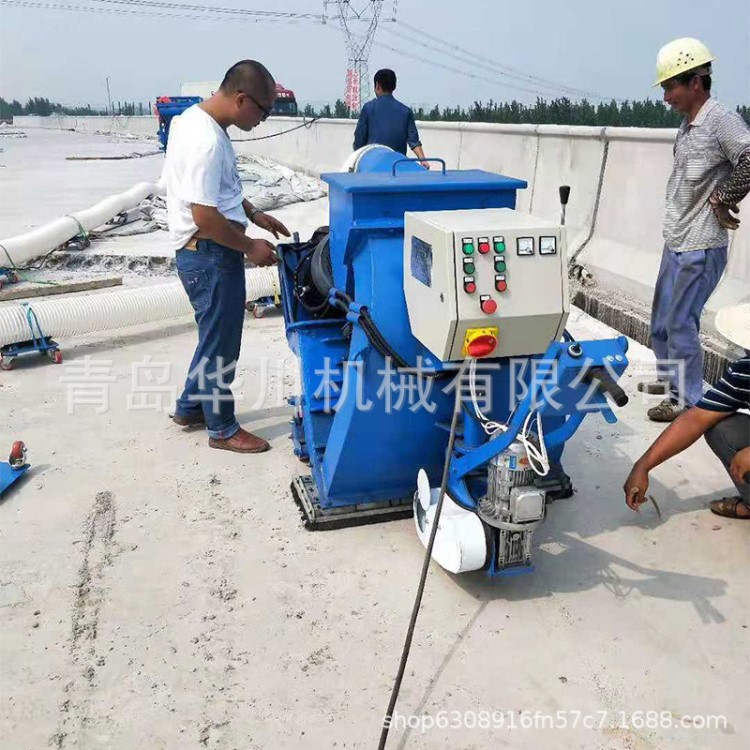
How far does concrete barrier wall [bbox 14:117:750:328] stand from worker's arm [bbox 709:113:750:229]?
3.85ft

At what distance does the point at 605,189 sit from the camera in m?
5.77

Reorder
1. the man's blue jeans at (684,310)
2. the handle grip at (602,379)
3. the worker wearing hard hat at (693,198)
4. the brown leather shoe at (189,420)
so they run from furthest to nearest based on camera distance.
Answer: the brown leather shoe at (189,420), the man's blue jeans at (684,310), the worker wearing hard hat at (693,198), the handle grip at (602,379)

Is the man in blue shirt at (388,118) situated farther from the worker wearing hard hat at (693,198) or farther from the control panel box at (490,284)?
the control panel box at (490,284)

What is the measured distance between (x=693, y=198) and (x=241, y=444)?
249cm

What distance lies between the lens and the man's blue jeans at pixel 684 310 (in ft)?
11.5

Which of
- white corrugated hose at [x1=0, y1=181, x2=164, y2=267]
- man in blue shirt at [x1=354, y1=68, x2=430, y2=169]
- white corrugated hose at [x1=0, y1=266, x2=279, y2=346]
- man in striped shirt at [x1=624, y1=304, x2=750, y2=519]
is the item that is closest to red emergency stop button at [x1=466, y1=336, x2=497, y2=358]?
man in striped shirt at [x1=624, y1=304, x2=750, y2=519]

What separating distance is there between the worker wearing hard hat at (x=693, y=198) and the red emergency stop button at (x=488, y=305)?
69.0 inches

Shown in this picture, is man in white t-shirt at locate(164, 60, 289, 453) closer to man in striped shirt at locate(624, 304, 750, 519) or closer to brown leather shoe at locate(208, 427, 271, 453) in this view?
brown leather shoe at locate(208, 427, 271, 453)

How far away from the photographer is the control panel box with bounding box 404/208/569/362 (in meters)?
2.17

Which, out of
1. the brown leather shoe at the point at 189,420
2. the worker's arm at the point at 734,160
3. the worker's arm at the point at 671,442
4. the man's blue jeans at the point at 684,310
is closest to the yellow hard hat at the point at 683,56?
the worker's arm at the point at 734,160

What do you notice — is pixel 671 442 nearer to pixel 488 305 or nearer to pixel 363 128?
pixel 488 305

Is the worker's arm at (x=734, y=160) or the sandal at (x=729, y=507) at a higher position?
the worker's arm at (x=734, y=160)

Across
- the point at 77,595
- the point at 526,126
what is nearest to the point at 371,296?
the point at 77,595

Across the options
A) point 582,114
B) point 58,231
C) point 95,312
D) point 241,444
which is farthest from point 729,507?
point 582,114
